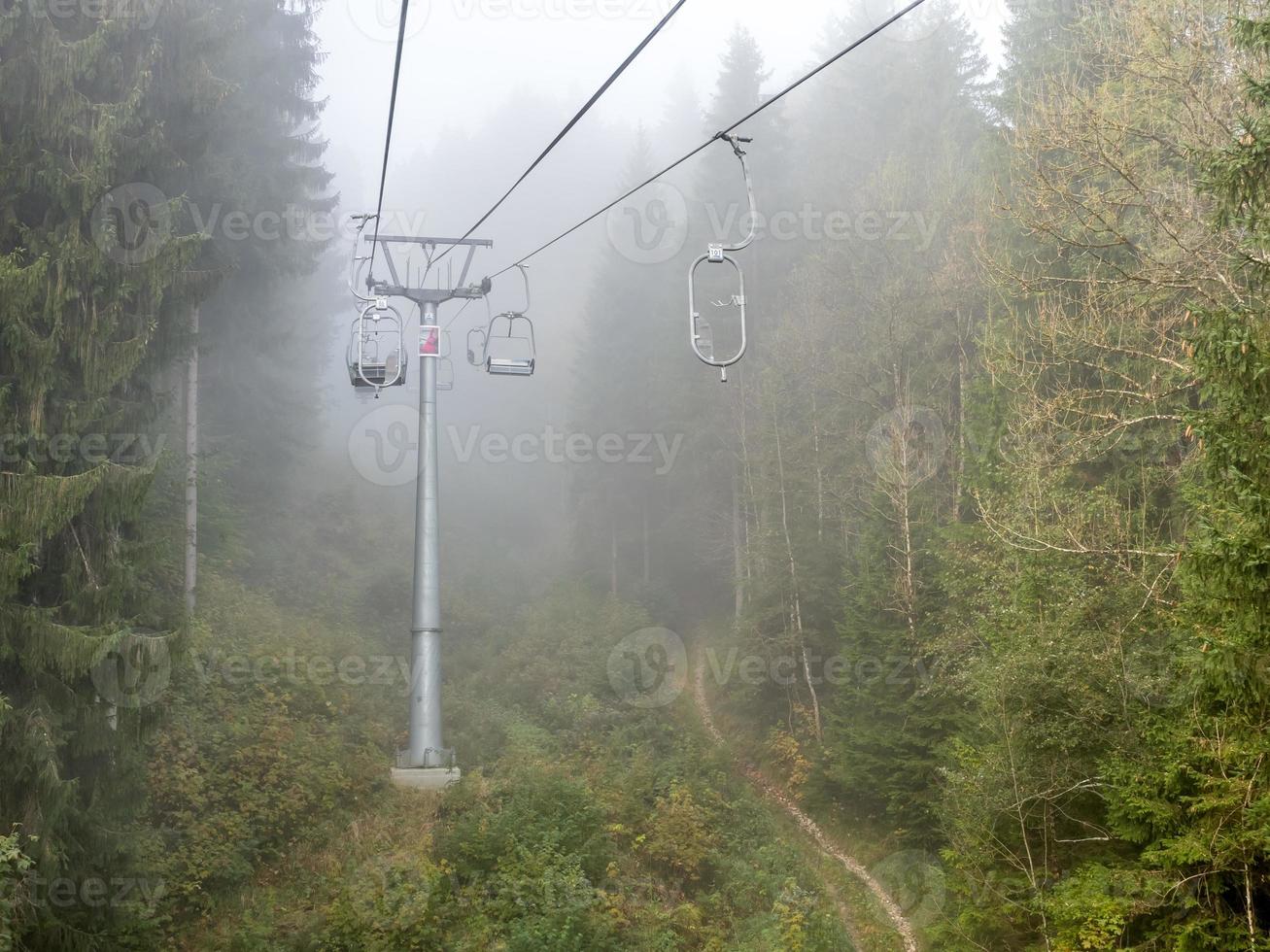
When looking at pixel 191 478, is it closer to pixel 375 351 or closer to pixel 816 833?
pixel 375 351

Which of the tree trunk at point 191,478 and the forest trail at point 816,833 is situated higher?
the tree trunk at point 191,478

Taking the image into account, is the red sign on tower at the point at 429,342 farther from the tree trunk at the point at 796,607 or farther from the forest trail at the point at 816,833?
the forest trail at the point at 816,833

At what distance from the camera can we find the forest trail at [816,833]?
46.3 feet

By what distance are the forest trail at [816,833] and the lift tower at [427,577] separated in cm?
693

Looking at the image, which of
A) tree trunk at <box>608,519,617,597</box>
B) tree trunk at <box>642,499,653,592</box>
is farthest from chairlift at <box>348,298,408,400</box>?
tree trunk at <box>642,499,653,592</box>

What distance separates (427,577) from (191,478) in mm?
5377

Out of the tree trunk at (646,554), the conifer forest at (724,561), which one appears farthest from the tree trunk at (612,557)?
the conifer forest at (724,561)

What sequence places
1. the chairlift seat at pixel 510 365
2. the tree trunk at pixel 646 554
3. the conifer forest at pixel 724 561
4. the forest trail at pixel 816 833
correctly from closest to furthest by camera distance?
1. the conifer forest at pixel 724 561
2. the forest trail at pixel 816 833
3. the chairlift seat at pixel 510 365
4. the tree trunk at pixel 646 554

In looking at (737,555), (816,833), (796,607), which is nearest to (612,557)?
(737,555)

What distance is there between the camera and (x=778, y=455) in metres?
23.9

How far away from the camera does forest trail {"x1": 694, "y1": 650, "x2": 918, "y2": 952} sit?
14102 millimetres

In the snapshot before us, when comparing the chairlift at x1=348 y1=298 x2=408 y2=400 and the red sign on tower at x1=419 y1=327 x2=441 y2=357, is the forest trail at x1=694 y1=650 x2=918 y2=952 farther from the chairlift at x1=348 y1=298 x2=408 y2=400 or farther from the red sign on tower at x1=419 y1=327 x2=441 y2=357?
the chairlift at x1=348 y1=298 x2=408 y2=400

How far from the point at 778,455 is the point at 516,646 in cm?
819

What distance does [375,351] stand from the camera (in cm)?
1530
